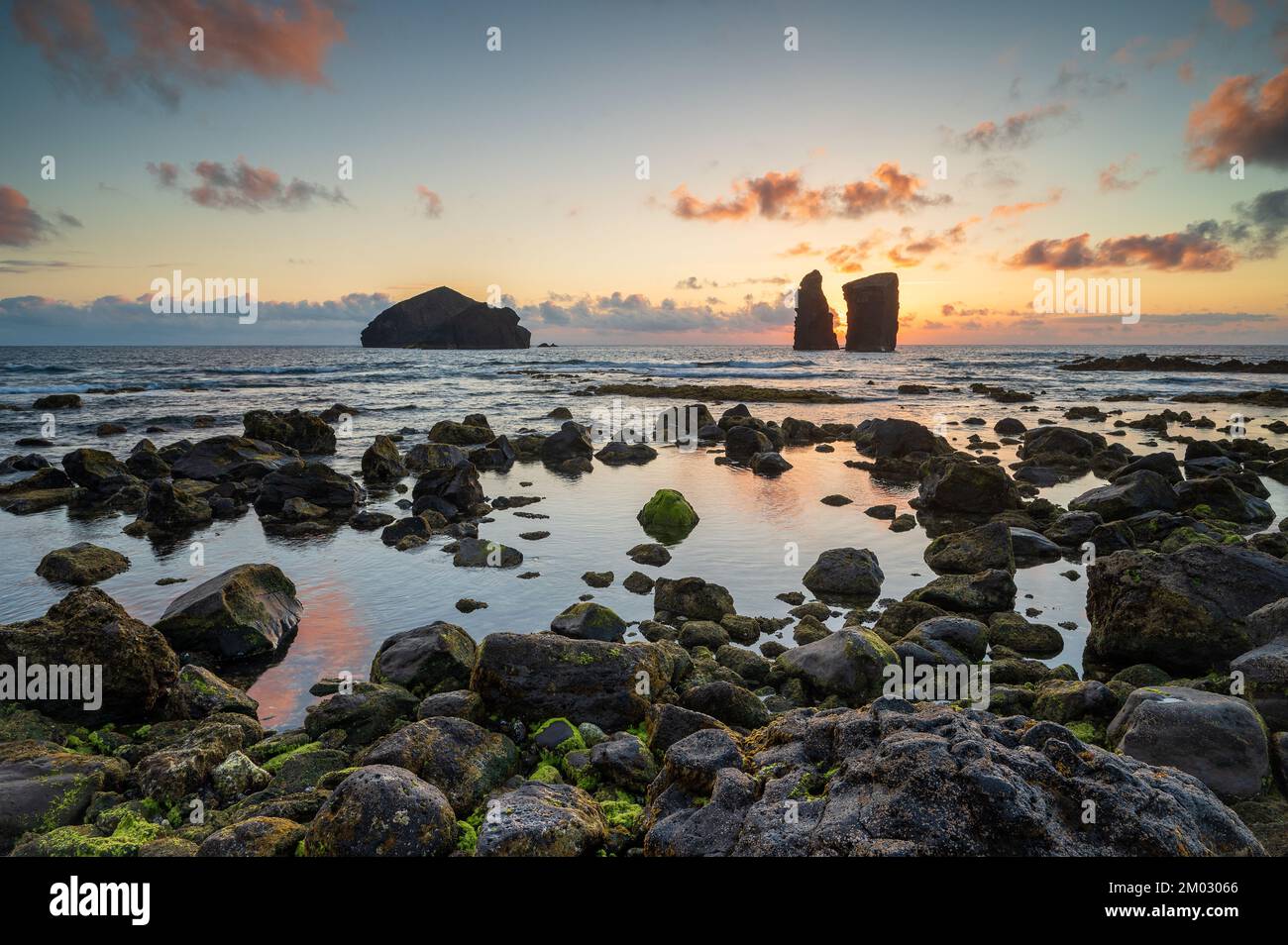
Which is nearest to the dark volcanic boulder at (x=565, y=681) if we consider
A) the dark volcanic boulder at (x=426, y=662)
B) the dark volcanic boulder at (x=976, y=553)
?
the dark volcanic boulder at (x=426, y=662)

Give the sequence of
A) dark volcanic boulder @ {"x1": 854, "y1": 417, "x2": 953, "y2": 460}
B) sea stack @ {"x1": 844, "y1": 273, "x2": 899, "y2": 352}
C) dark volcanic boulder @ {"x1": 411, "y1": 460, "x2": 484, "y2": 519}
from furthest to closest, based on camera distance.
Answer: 1. sea stack @ {"x1": 844, "y1": 273, "x2": 899, "y2": 352}
2. dark volcanic boulder @ {"x1": 854, "y1": 417, "x2": 953, "y2": 460}
3. dark volcanic boulder @ {"x1": 411, "y1": 460, "x2": 484, "y2": 519}

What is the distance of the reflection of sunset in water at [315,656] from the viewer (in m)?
8.26

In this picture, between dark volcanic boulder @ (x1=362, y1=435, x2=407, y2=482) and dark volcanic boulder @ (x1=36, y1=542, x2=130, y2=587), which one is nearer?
dark volcanic boulder @ (x1=36, y1=542, x2=130, y2=587)

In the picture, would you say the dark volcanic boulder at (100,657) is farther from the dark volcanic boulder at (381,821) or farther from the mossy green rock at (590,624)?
the mossy green rock at (590,624)

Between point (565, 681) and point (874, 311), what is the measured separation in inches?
7249

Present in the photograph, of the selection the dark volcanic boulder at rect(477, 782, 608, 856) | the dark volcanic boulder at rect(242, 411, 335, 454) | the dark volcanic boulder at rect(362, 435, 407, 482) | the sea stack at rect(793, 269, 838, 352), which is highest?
the sea stack at rect(793, 269, 838, 352)

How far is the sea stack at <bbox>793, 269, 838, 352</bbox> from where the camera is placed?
181375 millimetres

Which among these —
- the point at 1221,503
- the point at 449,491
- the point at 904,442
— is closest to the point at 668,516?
the point at 449,491

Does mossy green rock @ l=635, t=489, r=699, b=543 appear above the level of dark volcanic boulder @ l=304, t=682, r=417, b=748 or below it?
above

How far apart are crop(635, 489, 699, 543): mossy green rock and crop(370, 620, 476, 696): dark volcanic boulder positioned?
7.15 m

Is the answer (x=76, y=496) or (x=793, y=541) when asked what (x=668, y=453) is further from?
(x=76, y=496)

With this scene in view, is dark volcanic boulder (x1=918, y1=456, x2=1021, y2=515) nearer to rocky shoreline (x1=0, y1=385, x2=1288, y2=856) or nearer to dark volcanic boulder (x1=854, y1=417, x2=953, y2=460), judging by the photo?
rocky shoreline (x1=0, y1=385, x2=1288, y2=856)

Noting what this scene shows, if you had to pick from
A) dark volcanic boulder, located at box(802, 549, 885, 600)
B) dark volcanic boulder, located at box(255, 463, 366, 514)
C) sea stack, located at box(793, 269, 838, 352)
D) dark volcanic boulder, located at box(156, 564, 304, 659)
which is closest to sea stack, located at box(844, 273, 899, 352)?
sea stack, located at box(793, 269, 838, 352)

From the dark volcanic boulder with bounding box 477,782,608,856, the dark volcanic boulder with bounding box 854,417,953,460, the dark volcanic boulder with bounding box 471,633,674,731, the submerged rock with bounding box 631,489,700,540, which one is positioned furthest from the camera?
the dark volcanic boulder with bounding box 854,417,953,460
